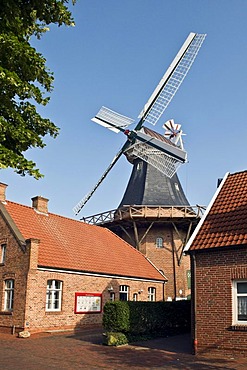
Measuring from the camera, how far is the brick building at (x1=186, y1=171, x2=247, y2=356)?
13086 millimetres

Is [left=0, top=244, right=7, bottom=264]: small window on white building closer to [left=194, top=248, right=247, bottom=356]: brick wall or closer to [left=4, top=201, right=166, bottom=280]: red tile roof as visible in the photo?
[left=4, top=201, right=166, bottom=280]: red tile roof

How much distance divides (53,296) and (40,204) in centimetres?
657

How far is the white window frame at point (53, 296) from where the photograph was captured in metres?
21.6

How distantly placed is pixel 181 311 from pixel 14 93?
16.5m

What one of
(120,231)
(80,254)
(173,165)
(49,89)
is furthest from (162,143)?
(49,89)

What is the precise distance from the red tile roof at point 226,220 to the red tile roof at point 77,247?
9551 mm

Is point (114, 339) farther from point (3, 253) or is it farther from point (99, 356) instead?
point (3, 253)

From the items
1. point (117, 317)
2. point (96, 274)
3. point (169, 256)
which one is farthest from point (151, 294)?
point (117, 317)

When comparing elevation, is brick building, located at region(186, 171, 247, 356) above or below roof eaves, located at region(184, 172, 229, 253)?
below

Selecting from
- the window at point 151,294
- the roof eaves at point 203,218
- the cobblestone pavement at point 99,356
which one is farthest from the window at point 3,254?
the roof eaves at point 203,218

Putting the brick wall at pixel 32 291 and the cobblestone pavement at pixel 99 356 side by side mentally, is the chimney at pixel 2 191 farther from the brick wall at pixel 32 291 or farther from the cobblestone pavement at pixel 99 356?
the cobblestone pavement at pixel 99 356

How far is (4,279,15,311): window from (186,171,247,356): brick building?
1090 cm

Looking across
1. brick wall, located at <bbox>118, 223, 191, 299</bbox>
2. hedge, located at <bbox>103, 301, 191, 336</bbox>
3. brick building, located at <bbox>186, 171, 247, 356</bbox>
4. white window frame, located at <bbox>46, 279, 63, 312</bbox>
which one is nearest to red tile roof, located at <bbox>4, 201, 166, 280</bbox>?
white window frame, located at <bbox>46, 279, 63, 312</bbox>

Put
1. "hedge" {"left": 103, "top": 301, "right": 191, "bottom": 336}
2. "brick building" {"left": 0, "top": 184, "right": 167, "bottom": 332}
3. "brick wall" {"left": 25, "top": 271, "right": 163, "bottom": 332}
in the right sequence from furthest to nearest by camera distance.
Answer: "brick building" {"left": 0, "top": 184, "right": 167, "bottom": 332} < "brick wall" {"left": 25, "top": 271, "right": 163, "bottom": 332} < "hedge" {"left": 103, "top": 301, "right": 191, "bottom": 336}
